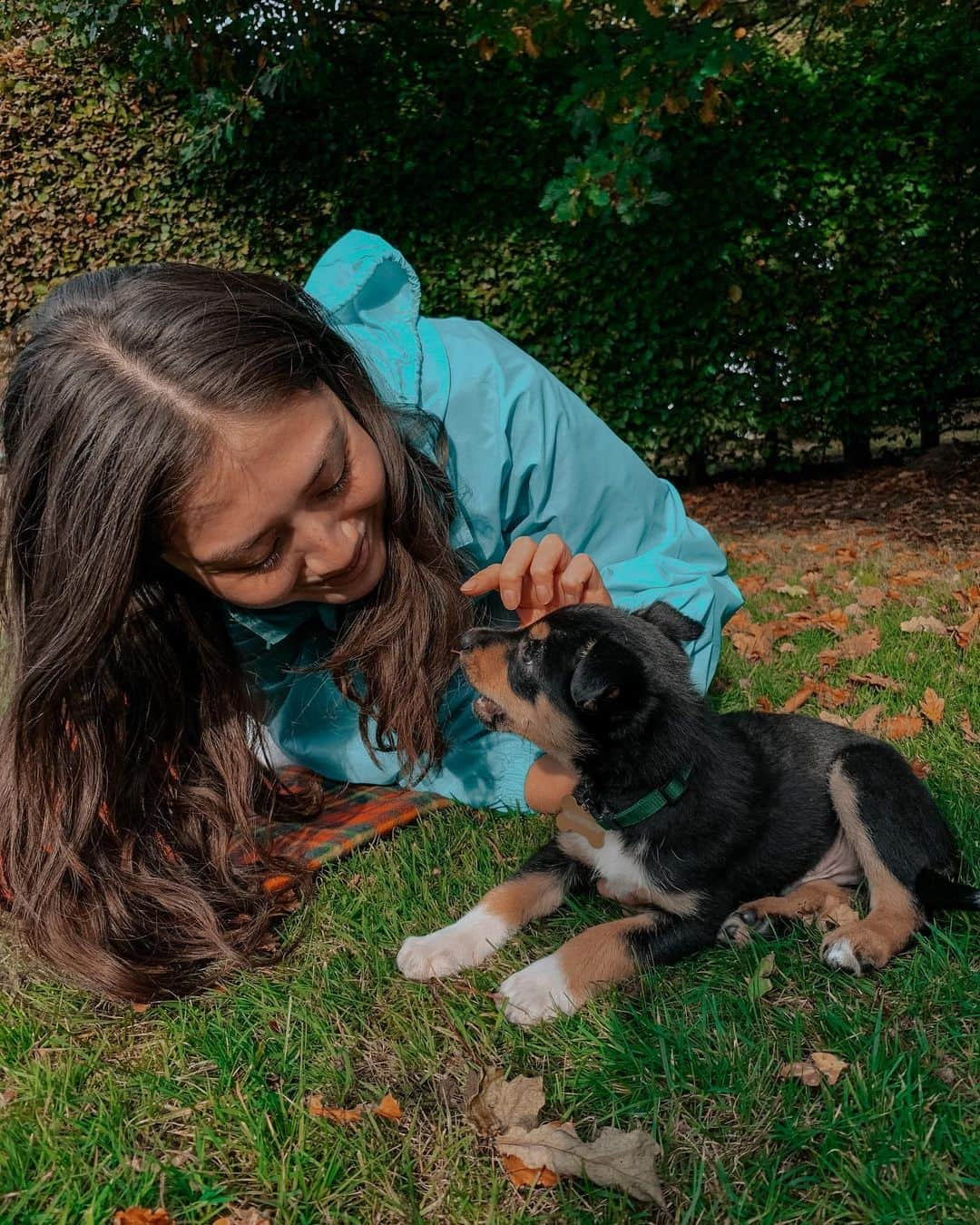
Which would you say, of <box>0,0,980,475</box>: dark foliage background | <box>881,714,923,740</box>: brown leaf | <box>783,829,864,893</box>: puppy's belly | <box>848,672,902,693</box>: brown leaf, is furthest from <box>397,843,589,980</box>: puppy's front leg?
<box>0,0,980,475</box>: dark foliage background

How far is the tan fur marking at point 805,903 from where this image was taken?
8.20 ft

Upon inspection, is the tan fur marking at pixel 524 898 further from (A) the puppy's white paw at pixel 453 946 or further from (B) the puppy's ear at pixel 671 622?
(B) the puppy's ear at pixel 671 622

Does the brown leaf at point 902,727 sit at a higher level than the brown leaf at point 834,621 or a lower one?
higher

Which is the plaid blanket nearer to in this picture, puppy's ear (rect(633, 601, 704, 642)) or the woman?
the woman

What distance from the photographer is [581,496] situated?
3307 mm

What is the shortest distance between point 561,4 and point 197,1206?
5.81m

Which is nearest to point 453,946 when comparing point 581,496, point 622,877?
point 622,877

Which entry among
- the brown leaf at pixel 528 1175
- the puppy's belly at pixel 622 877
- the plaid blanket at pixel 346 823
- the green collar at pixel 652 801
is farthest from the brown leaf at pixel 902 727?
the brown leaf at pixel 528 1175

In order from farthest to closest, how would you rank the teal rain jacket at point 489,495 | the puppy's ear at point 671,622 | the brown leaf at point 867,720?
1. the brown leaf at point 867,720
2. the teal rain jacket at point 489,495
3. the puppy's ear at point 671,622

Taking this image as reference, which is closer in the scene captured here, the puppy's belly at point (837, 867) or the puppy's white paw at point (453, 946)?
the puppy's white paw at point (453, 946)

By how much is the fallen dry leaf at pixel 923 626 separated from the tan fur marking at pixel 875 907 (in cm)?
223

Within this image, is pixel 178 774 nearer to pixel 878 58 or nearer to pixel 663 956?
pixel 663 956

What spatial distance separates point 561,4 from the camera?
526cm

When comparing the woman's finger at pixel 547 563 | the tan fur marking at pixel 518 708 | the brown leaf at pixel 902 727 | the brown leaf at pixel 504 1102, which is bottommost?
the brown leaf at pixel 902 727
